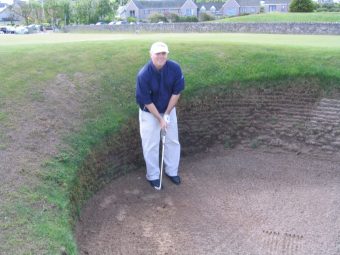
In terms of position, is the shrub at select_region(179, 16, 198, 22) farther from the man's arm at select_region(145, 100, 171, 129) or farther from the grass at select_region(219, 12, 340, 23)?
the man's arm at select_region(145, 100, 171, 129)

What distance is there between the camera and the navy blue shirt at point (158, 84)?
7.26 metres

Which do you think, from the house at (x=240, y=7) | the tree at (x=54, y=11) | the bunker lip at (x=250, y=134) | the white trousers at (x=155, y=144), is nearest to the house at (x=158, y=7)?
the house at (x=240, y=7)

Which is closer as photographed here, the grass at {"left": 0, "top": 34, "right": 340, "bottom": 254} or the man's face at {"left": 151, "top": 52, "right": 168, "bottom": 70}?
the grass at {"left": 0, "top": 34, "right": 340, "bottom": 254}

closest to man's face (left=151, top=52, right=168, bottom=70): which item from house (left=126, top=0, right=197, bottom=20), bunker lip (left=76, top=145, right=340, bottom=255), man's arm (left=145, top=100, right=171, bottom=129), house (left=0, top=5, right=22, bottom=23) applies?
man's arm (left=145, top=100, right=171, bottom=129)

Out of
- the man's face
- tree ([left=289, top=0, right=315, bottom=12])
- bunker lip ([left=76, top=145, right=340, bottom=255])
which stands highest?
tree ([left=289, top=0, right=315, bottom=12])

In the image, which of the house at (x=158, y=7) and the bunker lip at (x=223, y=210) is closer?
the bunker lip at (x=223, y=210)

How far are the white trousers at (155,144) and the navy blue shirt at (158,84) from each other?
236 mm

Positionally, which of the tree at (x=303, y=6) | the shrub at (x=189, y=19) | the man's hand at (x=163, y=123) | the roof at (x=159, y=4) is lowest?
the man's hand at (x=163, y=123)

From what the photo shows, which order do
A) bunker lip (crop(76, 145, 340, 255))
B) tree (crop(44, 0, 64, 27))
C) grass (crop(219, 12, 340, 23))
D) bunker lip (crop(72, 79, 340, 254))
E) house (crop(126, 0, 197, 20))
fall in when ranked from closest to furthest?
bunker lip (crop(76, 145, 340, 255)) < bunker lip (crop(72, 79, 340, 254)) < grass (crop(219, 12, 340, 23)) < tree (crop(44, 0, 64, 27)) < house (crop(126, 0, 197, 20))

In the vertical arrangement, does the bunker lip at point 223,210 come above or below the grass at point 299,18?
below

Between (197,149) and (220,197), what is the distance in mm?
1982

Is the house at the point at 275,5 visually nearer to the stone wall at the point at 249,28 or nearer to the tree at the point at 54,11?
the tree at the point at 54,11

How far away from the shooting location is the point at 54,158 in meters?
7.20

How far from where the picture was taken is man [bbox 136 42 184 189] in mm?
7242
